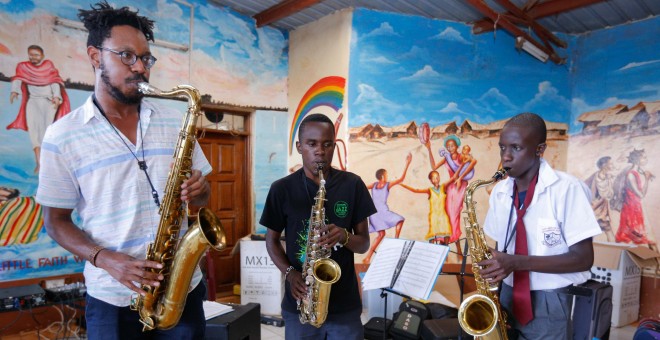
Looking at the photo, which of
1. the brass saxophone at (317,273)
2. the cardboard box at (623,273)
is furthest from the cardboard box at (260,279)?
the cardboard box at (623,273)

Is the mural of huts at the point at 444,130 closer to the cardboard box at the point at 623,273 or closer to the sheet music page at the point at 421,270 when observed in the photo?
the cardboard box at the point at 623,273

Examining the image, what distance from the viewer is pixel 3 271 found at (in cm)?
473

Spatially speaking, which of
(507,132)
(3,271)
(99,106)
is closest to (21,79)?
(3,271)

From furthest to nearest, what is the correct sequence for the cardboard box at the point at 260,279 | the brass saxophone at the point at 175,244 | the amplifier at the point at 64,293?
the cardboard box at the point at 260,279
the amplifier at the point at 64,293
the brass saxophone at the point at 175,244

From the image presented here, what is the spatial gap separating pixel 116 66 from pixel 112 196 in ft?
1.90

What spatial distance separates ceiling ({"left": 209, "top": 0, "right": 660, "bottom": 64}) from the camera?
241 inches

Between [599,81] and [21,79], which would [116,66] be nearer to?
[21,79]

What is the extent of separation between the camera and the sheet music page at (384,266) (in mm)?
3197

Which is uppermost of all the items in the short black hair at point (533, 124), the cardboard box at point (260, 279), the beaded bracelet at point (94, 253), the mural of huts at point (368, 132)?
the mural of huts at point (368, 132)

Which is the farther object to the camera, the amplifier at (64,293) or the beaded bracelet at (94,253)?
the amplifier at (64,293)

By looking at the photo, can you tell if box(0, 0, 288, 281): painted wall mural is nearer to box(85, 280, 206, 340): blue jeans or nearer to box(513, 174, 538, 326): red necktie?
box(85, 280, 206, 340): blue jeans

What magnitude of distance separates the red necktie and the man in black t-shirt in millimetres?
885

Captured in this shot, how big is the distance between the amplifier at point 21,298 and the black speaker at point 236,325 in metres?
2.47

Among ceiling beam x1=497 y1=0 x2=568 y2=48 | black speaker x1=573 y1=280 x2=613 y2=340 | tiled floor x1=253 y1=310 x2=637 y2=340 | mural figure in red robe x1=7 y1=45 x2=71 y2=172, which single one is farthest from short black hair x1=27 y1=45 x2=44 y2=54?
ceiling beam x1=497 y1=0 x2=568 y2=48
